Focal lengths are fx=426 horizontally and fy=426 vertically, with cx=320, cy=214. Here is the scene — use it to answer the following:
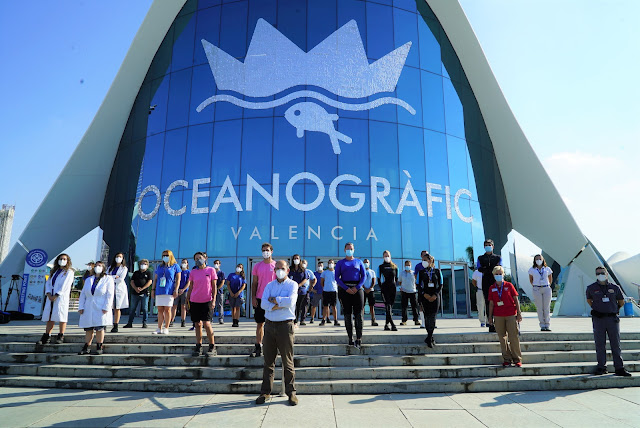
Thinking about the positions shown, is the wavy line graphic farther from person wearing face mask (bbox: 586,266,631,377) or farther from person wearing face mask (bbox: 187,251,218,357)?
person wearing face mask (bbox: 586,266,631,377)

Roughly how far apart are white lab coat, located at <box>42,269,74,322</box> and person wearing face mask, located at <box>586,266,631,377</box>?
31.4 feet

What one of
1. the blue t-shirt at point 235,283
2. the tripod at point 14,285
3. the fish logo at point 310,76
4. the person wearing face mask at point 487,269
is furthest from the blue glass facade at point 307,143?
the person wearing face mask at point 487,269

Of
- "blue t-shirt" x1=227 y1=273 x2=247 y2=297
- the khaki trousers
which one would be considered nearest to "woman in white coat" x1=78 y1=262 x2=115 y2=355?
"blue t-shirt" x1=227 y1=273 x2=247 y2=297

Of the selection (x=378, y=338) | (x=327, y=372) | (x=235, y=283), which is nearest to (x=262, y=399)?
(x=327, y=372)

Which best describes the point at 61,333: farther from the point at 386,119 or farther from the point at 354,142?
the point at 386,119

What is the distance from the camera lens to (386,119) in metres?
18.2

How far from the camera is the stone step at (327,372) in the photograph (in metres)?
6.61

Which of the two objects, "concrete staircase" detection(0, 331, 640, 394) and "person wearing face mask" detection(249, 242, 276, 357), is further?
"person wearing face mask" detection(249, 242, 276, 357)

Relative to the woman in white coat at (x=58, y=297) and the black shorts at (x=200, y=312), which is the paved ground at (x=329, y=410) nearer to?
the black shorts at (x=200, y=312)

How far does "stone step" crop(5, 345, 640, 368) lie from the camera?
709cm

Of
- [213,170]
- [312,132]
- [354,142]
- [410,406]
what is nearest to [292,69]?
[312,132]

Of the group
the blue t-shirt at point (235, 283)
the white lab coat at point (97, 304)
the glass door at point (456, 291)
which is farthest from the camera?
the glass door at point (456, 291)

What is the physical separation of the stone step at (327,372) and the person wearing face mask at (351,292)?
795 mm

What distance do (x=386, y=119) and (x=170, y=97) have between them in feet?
Result: 32.9
